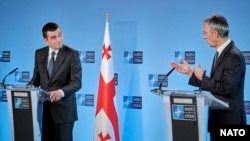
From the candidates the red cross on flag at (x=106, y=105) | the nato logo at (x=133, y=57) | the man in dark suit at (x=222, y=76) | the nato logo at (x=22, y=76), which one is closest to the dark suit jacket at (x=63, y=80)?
the red cross on flag at (x=106, y=105)

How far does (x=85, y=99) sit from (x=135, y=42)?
3.28 ft

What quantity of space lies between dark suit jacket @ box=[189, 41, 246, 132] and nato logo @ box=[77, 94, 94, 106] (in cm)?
221

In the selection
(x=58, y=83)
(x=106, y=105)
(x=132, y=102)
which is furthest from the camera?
(x=132, y=102)

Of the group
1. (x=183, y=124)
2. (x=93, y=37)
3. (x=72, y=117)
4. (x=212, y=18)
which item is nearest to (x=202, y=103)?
(x=183, y=124)

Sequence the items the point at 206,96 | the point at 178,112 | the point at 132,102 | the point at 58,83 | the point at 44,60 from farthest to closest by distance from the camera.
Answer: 1. the point at 132,102
2. the point at 44,60
3. the point at 58,83
4. the point at 178,112
5. the point at 206,96

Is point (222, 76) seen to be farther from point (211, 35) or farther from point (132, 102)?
point (132, 102)

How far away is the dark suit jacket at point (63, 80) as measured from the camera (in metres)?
3.61

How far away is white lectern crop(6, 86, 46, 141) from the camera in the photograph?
3260mm

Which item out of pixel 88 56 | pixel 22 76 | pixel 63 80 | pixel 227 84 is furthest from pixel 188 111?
pixel 22 76

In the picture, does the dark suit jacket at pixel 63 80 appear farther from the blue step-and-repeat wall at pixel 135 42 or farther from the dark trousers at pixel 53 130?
the blue step-and-repeat wall at pixel 135 42

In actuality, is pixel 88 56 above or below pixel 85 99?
above

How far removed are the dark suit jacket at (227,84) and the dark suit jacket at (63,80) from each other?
1.12m

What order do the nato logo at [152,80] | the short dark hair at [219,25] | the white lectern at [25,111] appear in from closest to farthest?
the short dark hair at [219,25] < the white lectern at [25,111] < the nato logo at [152,80]

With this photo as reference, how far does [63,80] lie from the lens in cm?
366
